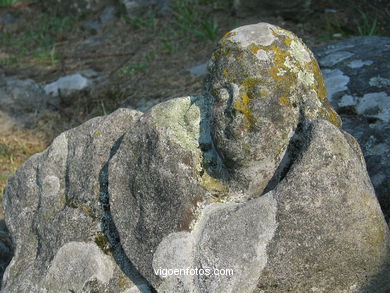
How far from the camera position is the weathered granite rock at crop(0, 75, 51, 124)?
5469 millimetres

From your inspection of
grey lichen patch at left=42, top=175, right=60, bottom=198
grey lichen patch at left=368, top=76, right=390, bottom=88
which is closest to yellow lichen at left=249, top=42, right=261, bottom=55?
grey lichen patch at left=42, top=175, right=60, bottom=198

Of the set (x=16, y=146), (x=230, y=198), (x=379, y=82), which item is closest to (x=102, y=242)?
(x=230, y=198)

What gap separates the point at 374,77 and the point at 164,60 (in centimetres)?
270

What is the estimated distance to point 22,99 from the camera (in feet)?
18.7

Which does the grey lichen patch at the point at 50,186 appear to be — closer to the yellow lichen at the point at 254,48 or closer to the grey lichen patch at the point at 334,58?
the yellow lichen at the point at 254,48

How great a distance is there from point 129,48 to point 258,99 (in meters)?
4.47

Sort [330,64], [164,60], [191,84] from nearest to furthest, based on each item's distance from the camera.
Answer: [330,64] < [191,84] < [164,60]

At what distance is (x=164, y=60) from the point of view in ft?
19.2

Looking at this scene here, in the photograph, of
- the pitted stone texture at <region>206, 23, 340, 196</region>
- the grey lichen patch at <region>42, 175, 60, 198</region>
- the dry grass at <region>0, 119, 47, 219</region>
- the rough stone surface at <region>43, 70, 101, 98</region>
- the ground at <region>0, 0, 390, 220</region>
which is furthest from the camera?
the rough stone surface at <region>43, 70, 101, 98</region>

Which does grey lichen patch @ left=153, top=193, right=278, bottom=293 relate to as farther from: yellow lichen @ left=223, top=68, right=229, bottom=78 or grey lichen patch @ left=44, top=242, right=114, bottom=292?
yellow lichen @ left=223, top=68, right=229, bottom=78

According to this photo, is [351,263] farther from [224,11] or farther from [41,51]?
[41,51]

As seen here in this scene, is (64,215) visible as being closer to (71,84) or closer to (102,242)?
(102,242)

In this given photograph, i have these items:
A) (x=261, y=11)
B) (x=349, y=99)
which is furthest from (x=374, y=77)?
(x=261, y=11)

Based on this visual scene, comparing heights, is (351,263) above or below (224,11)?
above
